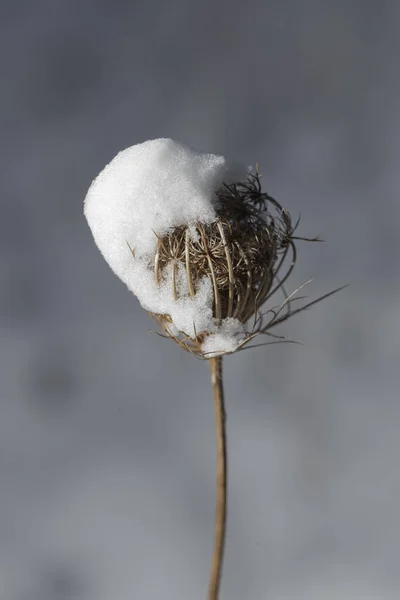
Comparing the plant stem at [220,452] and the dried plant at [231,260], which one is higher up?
the dried plant at [231,260]

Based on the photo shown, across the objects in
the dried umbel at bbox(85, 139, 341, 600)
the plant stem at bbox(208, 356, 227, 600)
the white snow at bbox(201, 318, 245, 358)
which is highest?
the dried umbel at bbox(85, 139, 341, 600)

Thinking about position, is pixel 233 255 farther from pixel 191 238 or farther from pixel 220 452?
pixel 220 452

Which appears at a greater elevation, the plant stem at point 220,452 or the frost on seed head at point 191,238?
the frost on seed head at point 191,238

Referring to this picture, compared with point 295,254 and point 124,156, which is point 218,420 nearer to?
point 295,254

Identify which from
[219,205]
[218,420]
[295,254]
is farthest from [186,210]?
[218,420]

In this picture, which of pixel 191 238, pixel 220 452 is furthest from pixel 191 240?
pixel 220 452

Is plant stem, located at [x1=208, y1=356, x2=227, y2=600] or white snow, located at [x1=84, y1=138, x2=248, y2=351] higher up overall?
white snow, located at [x1=84, y1=138, x2=248, y2=351]

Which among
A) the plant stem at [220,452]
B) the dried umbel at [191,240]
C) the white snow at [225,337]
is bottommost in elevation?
the plant stem at [220,452]
